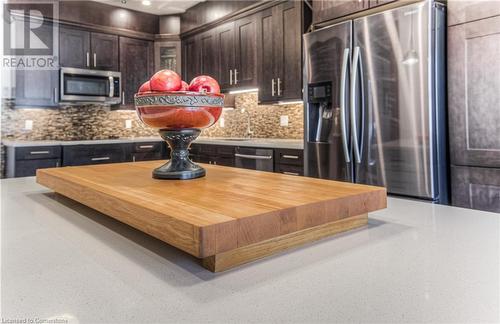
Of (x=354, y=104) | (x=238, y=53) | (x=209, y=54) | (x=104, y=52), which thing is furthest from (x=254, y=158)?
(x=104, y=52)

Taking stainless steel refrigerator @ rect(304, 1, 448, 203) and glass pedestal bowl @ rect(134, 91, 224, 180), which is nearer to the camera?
glass pedestal bowl @ rect(134, 91, 224, 180)

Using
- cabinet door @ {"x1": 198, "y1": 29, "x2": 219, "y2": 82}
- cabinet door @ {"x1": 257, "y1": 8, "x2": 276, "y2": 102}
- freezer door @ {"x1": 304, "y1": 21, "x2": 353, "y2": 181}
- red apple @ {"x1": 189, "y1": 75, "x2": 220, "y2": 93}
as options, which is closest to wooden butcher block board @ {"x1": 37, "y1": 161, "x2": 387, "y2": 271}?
red apple @ {"x1": 189, "y1": 75, "x2": 220, "y2": 93}

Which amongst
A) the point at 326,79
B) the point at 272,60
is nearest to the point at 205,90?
the point at 326,79

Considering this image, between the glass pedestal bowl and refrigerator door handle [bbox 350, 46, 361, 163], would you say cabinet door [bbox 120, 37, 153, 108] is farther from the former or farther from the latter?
the glass pedestal bowl

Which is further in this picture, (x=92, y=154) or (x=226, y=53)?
(x=226, y=53)

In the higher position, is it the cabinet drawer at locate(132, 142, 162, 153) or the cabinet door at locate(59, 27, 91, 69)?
the cabinet door at locate(59, 27, 91, 69)

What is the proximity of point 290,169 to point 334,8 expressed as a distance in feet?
4.74

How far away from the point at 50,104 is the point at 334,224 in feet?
14.2

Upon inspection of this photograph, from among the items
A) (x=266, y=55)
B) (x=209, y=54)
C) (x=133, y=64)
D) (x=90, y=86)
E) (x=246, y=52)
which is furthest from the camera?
(x=133, y=64)

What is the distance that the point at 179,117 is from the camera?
1132 millimetres

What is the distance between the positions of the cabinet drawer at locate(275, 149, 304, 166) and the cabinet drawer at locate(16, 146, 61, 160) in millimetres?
2379

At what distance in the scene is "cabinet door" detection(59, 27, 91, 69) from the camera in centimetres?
438

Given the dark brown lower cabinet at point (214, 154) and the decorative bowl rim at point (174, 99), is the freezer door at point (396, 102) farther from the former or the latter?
the decorative bowl rim at point (174, 99)

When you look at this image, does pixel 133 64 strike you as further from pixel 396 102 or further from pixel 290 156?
pixel 396 102
